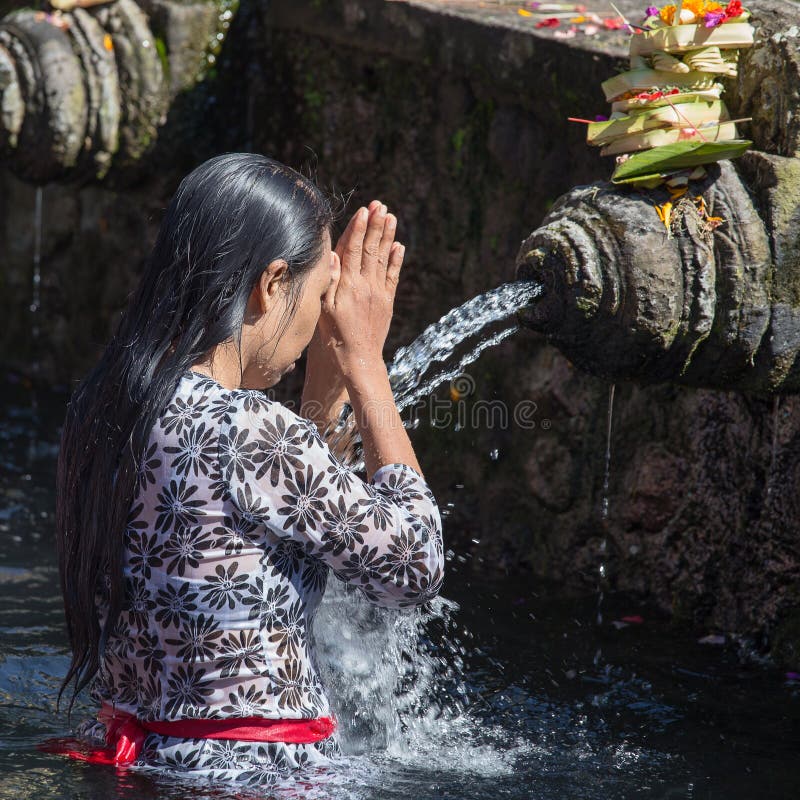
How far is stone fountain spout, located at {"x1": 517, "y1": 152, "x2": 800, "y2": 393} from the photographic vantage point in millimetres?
2793

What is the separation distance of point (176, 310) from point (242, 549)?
1.43ft

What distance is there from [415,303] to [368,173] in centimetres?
61

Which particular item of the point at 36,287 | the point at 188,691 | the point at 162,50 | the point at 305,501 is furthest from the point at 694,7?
the point at 36,287

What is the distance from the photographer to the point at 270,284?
7.11 ft

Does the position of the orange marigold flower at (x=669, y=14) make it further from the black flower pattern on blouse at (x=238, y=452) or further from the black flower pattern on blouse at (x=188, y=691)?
the black flower pattern on blouse at (x=188, y=691)

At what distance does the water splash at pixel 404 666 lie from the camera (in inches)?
113

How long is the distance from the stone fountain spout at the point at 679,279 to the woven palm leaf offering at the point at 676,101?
49 mm

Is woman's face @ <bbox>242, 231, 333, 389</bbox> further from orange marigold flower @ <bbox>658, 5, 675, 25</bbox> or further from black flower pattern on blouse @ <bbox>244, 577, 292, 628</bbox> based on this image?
orange marigold flower @ <bbox>658, 5, 675, 25</bbox>

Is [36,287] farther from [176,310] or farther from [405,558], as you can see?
[405,558]

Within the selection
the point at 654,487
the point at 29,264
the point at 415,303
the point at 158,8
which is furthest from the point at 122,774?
the point at 29,264

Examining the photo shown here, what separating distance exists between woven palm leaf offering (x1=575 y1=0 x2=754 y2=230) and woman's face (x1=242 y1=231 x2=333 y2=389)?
1007 mm

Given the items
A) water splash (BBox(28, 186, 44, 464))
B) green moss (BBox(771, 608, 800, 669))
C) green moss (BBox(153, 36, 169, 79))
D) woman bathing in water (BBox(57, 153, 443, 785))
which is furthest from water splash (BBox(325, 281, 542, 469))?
water splash (BBox(28, 186, 44, 464))

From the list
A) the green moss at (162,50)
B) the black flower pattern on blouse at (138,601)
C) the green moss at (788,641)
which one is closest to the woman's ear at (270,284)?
the black flower pattern on blouse at (138,601)

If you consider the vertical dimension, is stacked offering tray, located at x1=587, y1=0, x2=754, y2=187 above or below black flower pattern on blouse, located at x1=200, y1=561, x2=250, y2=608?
above
